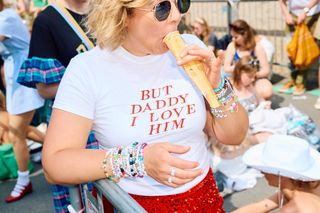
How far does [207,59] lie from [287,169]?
116cm

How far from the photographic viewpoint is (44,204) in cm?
402

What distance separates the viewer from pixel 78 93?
148cm

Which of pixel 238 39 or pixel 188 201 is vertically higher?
pixel 188 201

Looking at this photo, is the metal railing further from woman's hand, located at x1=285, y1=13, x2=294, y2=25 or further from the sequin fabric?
woman's hand, located at x1=285, y1=13, x2=294, y2=25

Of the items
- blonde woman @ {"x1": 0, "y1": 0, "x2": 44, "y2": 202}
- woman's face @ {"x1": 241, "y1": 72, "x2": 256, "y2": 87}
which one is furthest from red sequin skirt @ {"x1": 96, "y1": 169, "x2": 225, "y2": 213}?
woman's face @ {"x1": 241, "y1": 72, "x2": 256, "y2": 87}

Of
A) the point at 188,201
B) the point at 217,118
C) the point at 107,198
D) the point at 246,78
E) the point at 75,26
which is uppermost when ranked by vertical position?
the point at 75,26

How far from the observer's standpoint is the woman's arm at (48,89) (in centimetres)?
229

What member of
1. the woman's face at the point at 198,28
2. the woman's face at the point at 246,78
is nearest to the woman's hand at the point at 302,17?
the woman's face at the point at 246,78

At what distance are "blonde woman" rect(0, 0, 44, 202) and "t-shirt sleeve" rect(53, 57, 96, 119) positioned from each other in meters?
2.18

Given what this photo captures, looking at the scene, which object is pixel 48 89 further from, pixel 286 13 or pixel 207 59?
pixel 286 13

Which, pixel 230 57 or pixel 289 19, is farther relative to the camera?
pixel 289 19

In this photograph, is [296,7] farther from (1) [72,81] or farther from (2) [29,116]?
(1) [72,81]

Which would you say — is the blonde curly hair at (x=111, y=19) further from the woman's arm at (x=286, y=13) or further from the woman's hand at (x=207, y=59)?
the woman's arm at (x=286, y=13)

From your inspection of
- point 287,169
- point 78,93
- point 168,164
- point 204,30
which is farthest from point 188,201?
point 204,30
